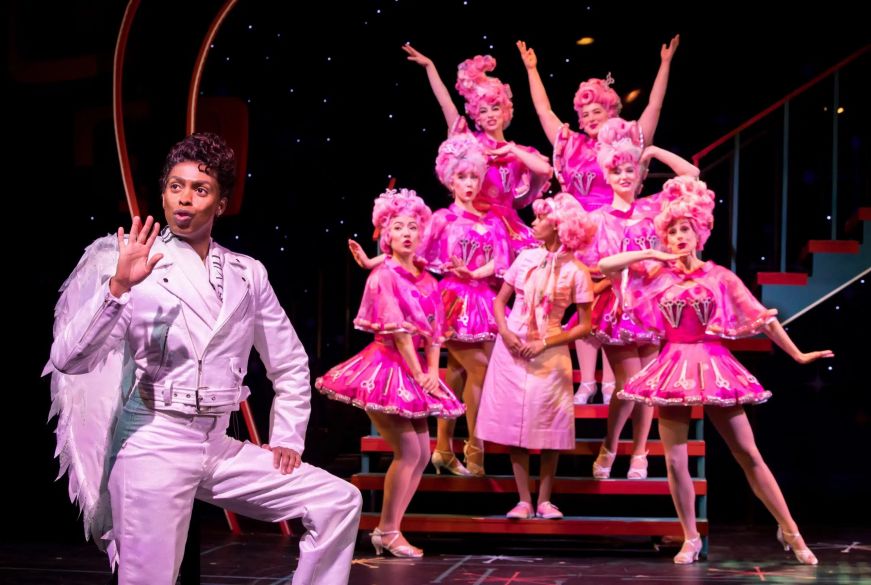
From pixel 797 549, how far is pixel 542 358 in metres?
1.40

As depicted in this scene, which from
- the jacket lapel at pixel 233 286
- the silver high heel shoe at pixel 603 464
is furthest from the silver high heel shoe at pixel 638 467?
the jacket lapel at pixel 233 286

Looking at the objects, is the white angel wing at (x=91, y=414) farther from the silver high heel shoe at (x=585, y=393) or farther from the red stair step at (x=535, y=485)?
the silver high heel shoe at (x=585, y=393)

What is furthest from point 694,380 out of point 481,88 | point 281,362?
point 281,362

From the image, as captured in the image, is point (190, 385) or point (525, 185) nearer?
point (190, 385)

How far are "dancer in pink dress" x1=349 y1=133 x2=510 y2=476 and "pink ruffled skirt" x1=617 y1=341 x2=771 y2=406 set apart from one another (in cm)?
77

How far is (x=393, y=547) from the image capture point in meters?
5.23

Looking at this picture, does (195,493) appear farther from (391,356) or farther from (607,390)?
(607,390)

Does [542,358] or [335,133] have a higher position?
[335,133]

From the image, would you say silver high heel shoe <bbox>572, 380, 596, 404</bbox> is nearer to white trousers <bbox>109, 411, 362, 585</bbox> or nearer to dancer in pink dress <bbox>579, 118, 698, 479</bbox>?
dancer in pink dress <bbox>579, 118, 698, 479</bbox>

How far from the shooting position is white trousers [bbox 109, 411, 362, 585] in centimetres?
275

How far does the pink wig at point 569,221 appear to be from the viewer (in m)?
5.32

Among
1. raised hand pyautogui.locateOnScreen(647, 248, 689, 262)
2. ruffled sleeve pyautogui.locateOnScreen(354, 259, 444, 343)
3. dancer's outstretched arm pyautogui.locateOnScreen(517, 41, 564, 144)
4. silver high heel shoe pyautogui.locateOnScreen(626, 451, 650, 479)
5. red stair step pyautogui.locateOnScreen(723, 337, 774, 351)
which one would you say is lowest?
silver high heel shoe pyautogui.locateOnScreen(626, 451, 650, 479)

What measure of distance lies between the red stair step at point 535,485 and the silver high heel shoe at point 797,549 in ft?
1.34

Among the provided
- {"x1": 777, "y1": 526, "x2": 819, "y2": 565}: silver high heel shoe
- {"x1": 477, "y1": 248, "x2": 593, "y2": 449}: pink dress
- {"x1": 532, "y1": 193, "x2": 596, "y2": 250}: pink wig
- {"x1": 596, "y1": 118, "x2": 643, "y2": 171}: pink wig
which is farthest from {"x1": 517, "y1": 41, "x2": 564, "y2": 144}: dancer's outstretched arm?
{"x1": 777, "y1": 526, "x2": 819, "y2": 565}: silver high heel shoe
